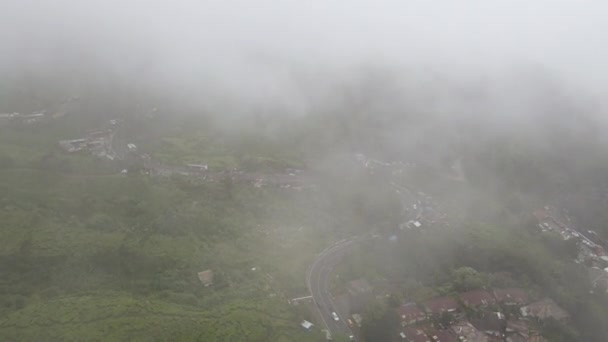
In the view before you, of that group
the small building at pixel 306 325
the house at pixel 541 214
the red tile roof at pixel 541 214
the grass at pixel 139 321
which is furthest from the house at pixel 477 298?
the red tile roof at pixel 541 214

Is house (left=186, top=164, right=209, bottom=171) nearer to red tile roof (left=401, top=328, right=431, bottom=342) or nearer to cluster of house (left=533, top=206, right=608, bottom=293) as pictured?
red tile roof (left=401, top=328, right=431, bottom=342)

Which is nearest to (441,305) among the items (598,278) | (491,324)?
(491,324)

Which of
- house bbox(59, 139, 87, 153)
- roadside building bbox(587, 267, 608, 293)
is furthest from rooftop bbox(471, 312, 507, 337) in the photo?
house bbox(59, 139, 87, 153)

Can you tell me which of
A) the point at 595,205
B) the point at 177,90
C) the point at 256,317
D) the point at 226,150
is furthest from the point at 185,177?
the point at 595,205

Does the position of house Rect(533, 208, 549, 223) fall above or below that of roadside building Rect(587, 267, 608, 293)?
above

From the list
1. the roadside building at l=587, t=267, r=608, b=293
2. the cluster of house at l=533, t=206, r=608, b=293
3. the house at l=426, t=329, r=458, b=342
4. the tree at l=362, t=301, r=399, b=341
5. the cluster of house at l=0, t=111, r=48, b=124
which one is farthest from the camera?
the cluster of house at l=0, t=111, r=48, b=124

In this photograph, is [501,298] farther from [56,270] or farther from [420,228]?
[56,270]
